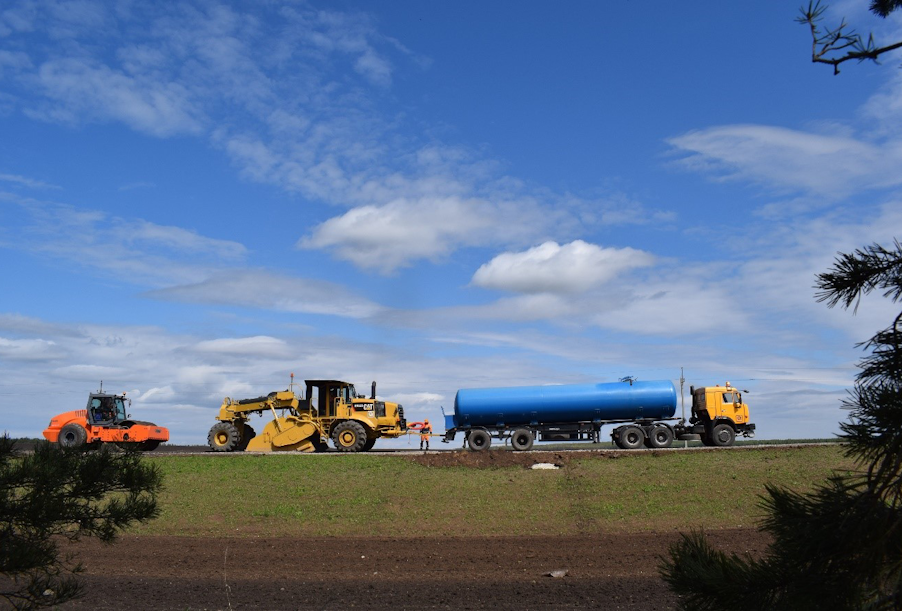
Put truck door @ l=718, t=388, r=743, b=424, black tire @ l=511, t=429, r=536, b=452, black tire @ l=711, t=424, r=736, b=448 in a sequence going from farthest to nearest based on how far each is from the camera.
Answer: truck door @ l=718, t=388, r=743, b=424 → black tire @ l=511, t=429, r=536, b=452 → black tire @ l=711, t=424, r=736, b=448

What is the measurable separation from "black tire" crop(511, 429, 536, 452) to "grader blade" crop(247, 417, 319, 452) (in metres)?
8.44

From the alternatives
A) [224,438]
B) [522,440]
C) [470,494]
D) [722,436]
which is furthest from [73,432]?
[722,436]

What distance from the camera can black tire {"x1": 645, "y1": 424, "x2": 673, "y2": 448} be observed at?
29375 mm

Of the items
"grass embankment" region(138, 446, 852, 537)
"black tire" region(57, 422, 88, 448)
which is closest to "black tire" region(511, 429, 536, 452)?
"grass embankment" region(138, 446, 852, 537)

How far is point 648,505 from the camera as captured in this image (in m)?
19.7

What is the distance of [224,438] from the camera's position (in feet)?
100

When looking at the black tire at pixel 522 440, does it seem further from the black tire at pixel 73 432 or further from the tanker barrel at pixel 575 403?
the black tire at pixel 73 432

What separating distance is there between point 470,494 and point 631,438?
10.9 meters

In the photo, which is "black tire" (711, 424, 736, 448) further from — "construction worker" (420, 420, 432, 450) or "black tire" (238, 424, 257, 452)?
"black tire" (238, 424, 257, 452)

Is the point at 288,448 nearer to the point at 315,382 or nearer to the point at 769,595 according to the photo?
the point at 315,382

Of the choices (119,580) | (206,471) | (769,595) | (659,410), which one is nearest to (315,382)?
(206,471)

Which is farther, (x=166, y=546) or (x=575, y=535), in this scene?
(x=575, y=535)

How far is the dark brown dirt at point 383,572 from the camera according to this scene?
11094 mm

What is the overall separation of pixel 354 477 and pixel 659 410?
13.7 meters
